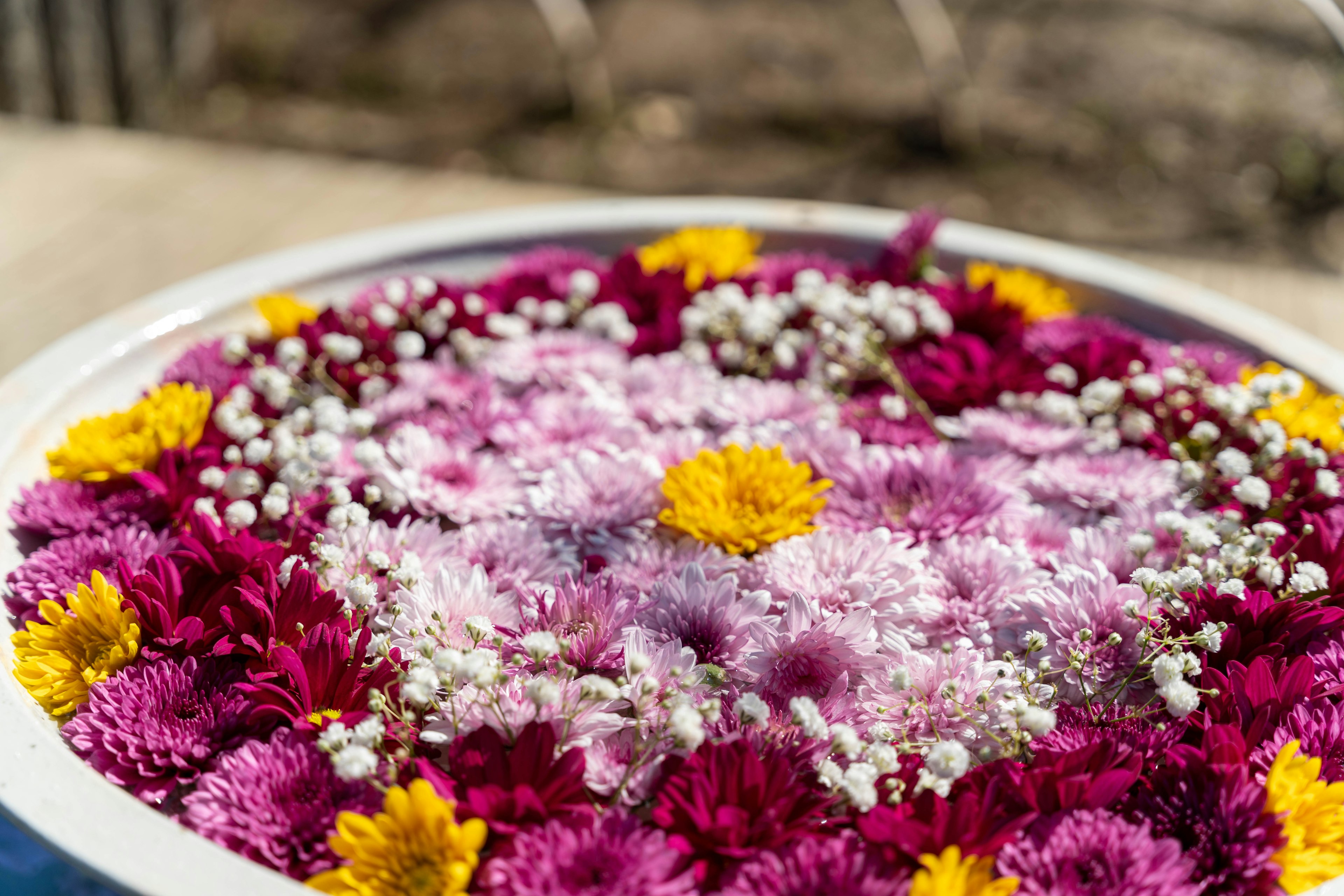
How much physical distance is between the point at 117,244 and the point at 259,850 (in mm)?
2214

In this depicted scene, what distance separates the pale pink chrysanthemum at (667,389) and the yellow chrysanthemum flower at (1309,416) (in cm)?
61

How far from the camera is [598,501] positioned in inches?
42.3

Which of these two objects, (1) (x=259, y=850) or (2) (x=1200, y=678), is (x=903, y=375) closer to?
(2) (x=1200, y=678)

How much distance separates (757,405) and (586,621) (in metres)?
0.43

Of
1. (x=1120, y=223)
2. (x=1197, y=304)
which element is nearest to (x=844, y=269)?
(x=1197, y=304)

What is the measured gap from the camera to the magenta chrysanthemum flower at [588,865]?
2.37 feet

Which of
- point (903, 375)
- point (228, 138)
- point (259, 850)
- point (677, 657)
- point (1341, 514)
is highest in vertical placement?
point (228, 138)

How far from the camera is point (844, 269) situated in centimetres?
160

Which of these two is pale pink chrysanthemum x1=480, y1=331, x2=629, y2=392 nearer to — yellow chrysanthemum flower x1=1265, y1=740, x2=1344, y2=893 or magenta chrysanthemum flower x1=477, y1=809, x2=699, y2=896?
magenta chrysanthemum flower x1=477, y1=809, x2=699, y2=896

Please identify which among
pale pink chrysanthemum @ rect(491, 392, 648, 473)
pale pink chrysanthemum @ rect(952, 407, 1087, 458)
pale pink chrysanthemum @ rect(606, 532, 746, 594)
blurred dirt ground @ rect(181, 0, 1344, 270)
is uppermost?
blurred dirt ground @ rect(181, 0, 1344, 270)

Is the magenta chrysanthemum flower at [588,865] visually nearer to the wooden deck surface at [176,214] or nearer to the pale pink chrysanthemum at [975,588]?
the pale pink chrysanthemum at [975,588]

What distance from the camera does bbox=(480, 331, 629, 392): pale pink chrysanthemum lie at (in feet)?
4.42

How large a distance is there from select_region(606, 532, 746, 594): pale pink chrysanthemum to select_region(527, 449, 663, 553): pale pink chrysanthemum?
0.02 metres

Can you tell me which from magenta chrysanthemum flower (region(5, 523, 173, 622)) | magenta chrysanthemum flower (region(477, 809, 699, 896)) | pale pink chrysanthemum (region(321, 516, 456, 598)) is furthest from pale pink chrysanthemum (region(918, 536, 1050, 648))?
magenta chrysanthemum flower (region(5, 523, 173, 622))
